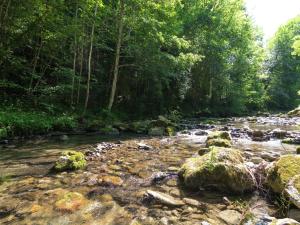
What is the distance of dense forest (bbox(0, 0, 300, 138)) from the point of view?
46.7 ft

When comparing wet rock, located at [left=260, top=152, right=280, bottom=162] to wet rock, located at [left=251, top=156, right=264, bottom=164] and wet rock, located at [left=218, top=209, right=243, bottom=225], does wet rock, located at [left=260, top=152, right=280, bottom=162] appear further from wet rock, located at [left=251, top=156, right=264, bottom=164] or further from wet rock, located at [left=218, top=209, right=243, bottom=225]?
wet rock, located at [left=218, top=209, right=243, bottom=225]

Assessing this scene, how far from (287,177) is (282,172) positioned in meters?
0.14

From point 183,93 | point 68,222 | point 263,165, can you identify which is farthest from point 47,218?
point 183,93

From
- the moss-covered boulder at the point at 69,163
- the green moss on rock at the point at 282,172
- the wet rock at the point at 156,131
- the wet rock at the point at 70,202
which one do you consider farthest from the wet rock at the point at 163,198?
the wet rock at the point at 156,131

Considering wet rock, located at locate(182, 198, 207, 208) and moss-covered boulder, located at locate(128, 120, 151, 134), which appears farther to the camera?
moss-covered boulder, located at locate(128, 120, 151, 134)

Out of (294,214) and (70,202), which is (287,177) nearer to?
(294,214)

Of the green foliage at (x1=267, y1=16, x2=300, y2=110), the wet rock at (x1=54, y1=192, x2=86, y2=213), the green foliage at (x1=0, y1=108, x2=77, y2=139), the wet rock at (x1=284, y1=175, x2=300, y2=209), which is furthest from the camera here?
the green foliage at (x1=267, y1=16, x2=300, y2=110)

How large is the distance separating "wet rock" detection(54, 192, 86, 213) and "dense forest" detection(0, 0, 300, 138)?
7042mm

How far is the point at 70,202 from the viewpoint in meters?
4.53

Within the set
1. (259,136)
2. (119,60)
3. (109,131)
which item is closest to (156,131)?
(109,131)

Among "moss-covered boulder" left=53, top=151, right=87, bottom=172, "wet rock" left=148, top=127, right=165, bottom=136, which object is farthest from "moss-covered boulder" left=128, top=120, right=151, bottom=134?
"moss-covered boulder" left=53, top=151, right=87, bottom=172

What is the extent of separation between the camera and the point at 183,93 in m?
25.0

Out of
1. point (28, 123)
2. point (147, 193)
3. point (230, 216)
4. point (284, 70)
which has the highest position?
point (284, 70)

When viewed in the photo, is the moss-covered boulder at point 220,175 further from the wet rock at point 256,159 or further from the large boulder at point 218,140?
the large boulder at point 218,140
